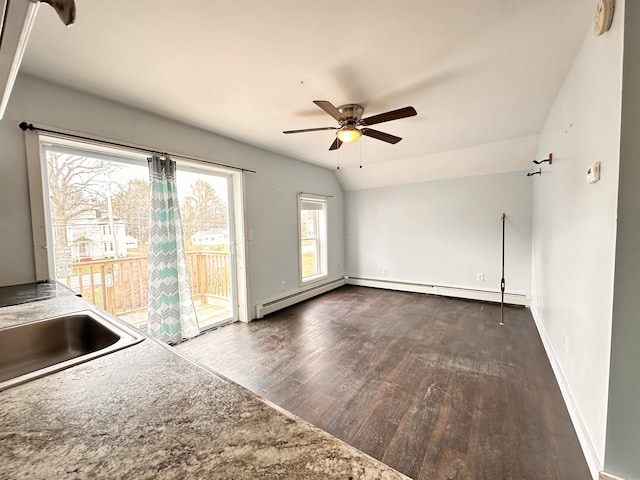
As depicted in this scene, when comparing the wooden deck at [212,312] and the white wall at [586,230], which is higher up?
the white wall at [586,230]

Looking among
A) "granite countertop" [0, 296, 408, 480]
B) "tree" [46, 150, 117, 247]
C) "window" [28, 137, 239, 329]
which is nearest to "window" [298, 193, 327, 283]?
"window" [28, 137, 239, 329]

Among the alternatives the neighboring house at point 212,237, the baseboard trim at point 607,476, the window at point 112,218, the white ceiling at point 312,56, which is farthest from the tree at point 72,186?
the baseboard trim at point 607,476

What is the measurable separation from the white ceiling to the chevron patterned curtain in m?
0.68

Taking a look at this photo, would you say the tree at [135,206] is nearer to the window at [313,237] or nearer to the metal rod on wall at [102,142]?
the metal rod on wall at [102,142]

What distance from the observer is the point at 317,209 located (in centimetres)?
512

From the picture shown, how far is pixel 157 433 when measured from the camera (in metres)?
0.55

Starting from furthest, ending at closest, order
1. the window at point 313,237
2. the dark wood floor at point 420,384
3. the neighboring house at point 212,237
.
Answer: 1. the window at point 313,237
2. the neighboring house at point 212,237
3. the dark wood floor at point 420,384

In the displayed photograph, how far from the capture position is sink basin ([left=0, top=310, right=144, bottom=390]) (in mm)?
1100

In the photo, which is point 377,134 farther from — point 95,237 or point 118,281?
point 118,281

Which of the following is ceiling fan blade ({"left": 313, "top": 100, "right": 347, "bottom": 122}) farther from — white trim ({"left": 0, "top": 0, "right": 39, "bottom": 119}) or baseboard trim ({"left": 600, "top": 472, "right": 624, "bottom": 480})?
baseboard trim ({"left": 600, "top": 472, "right": 624, "bottom": 480})

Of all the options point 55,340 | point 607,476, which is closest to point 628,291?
point 607,476

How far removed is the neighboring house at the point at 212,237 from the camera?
10.9ft

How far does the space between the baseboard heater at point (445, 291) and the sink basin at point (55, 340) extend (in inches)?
184

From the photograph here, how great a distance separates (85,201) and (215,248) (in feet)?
4.76
